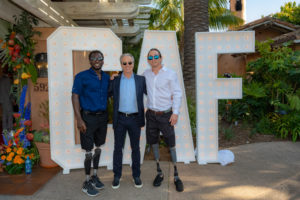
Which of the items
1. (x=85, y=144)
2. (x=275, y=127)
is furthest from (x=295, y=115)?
(x=85, y=144)

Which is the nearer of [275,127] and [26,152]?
[26,152]

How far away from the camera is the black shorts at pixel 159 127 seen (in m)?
3.55

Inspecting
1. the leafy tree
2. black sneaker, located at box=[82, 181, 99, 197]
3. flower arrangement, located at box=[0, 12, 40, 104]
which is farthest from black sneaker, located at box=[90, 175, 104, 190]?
the leafy tree

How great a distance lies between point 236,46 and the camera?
4.38m

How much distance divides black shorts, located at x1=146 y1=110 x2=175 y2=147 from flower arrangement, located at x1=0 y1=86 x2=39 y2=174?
7.69ft

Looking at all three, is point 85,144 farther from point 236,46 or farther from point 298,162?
point 298,162

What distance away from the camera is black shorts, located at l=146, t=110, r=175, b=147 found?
3551 millimetres

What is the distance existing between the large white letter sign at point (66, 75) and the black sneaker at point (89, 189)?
2.96 feet

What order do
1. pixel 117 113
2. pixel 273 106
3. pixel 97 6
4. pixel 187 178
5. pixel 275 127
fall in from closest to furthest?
pixel 117 113 < pixel 187 178 < pixel 97 6 < pixel 275 127 < pixel 273 106

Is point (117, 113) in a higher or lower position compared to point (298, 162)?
higher

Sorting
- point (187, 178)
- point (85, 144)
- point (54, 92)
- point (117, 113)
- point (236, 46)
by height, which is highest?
point (236, 46)

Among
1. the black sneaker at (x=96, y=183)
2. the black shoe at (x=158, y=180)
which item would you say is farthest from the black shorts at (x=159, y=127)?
the black sneaker at (x=96, y=183)

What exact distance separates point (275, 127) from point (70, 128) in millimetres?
4885

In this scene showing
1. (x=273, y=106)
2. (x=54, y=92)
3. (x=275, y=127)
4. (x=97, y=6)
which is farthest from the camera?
(x=273, y=106)
